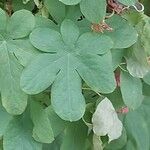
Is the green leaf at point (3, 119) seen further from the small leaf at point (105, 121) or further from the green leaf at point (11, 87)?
the small leaf at point (105, 121)

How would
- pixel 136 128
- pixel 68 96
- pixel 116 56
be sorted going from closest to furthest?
1. pixel 68 96
2. pixel 116 56
3. pixel 136 128

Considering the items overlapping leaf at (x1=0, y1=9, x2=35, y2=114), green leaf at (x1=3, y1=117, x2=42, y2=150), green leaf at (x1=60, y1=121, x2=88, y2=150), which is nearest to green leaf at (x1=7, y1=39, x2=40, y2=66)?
overlapping leaf at (x1=0, y1=9, x2=35, y2=114)

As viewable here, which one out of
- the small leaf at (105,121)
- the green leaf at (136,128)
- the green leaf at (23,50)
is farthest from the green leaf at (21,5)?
the green leaf at (136,128)

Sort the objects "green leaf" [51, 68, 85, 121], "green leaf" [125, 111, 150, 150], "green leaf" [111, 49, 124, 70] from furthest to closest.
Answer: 1. "green leaf" [125, 111, 150, 150]
2. "green leaf" [111, 49, 124, 70]
3. "green leaf" [51, 68, 85, 121]

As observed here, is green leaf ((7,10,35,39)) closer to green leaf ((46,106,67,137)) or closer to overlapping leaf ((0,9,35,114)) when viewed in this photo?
overlapping leaf ((0,9,35,114))

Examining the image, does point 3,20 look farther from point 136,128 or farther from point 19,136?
point 136,128

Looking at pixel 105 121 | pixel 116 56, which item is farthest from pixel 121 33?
pixel 105 121
